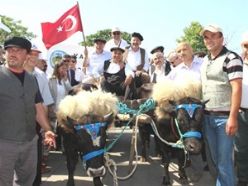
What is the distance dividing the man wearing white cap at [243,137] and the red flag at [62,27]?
20.3 ft

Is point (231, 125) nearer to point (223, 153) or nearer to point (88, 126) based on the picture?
point (223, 153)

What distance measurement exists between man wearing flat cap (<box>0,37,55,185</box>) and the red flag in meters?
6.85

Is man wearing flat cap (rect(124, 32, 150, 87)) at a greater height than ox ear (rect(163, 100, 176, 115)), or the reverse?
man wearing flat cap (rect(124, 32, 150, 87))

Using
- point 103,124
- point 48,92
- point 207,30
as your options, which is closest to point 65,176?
point 48,92

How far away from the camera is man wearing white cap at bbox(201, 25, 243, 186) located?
16.5ft

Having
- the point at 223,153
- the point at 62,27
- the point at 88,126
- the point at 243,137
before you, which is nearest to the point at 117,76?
the point at 88,126

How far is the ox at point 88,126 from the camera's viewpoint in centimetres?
570

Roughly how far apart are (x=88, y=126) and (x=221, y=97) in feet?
6.18

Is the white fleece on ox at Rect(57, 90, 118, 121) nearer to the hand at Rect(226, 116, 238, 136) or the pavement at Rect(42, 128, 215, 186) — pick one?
the pavement at Rect(42, 128, 215, 186)

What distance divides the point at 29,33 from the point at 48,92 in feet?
162

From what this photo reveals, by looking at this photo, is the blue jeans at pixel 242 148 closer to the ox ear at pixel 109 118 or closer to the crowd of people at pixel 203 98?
the crowd of people at pixel 203 98

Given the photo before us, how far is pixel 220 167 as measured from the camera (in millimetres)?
5277

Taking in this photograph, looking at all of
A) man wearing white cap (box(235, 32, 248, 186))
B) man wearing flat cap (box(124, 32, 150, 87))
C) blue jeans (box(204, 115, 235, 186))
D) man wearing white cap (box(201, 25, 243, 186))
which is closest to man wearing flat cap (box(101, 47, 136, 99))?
man wearing flat cap (box(124, 32, 150, 87))

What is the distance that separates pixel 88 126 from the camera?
5820 mm
